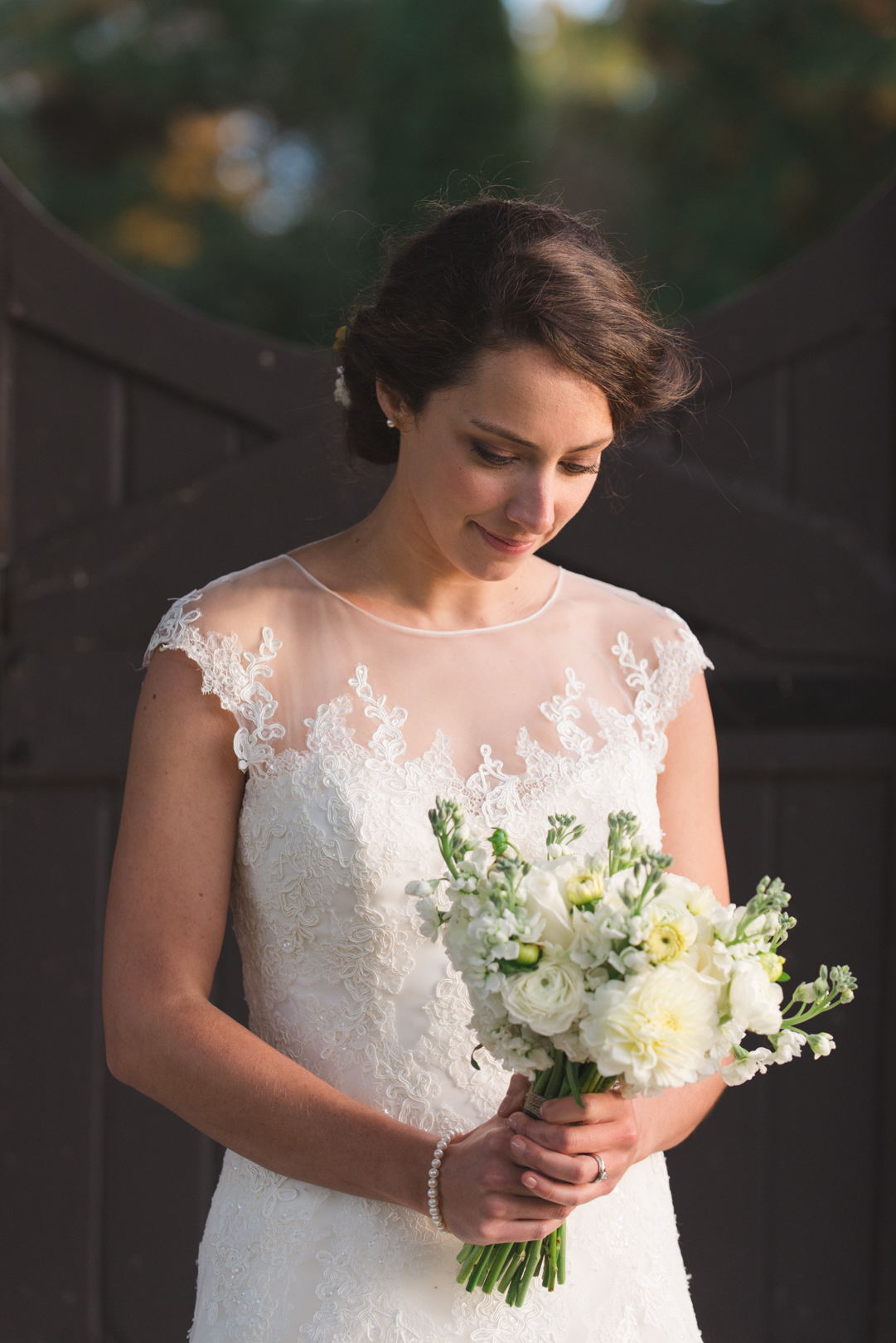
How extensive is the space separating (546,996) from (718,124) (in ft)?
29.5

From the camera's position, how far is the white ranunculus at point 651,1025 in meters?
1.16

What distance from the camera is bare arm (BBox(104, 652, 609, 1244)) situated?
148cm

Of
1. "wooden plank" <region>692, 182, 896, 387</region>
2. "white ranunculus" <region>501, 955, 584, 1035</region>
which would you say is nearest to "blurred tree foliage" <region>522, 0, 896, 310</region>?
"wooden plank" <region>692, 182, 896, 387</region>

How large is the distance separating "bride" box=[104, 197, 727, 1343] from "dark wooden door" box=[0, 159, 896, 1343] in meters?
0.99

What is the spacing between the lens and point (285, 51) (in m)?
9.62

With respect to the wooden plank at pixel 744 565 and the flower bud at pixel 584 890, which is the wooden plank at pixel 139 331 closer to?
the wooden plank at pixel 744 565

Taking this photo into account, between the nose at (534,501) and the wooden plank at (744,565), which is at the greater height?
the wooden plank at (744,565)

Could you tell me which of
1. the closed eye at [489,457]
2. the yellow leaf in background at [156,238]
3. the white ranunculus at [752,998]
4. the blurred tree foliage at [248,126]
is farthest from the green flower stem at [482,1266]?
→ the yellow leaf in background at [156,238]

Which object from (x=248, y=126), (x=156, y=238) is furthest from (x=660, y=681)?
(x=248, y=126)

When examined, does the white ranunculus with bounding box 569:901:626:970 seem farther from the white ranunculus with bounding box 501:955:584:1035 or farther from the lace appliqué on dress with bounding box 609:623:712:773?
the lace appliqué on dress with bounding box 609:623:712:773

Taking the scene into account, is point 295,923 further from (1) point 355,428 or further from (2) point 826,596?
→ (2) point 826,596

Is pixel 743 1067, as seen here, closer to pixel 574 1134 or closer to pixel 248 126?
pixel 574 1134

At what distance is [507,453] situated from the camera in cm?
160

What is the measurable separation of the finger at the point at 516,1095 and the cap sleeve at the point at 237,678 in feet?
1.72
